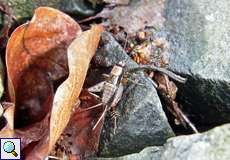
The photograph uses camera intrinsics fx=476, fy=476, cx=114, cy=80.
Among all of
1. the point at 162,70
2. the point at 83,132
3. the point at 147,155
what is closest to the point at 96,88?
the point at 83,132

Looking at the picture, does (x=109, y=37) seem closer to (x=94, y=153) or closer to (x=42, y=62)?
(x=42, y=62)

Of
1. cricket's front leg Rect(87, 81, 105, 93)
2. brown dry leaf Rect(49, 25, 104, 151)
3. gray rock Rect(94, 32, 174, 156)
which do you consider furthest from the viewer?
cricket's front leg Rect(87, 81, 105, 93)

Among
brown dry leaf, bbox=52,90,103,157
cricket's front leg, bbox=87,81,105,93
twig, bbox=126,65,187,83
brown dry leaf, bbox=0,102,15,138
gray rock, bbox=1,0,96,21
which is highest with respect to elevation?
gray rock, bbox=1,0,96,21

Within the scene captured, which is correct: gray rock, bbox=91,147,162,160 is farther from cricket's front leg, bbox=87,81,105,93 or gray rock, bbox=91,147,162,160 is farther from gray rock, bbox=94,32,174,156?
cricket's front leg, bbox=87,81,105,93

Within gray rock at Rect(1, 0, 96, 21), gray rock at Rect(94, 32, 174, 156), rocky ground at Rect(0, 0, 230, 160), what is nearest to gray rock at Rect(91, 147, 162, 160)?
rocky ground at Rect(0, 0, 230, 160)

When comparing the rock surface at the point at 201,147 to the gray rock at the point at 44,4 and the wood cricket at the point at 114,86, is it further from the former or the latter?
the gray rock at the point at 44,4
